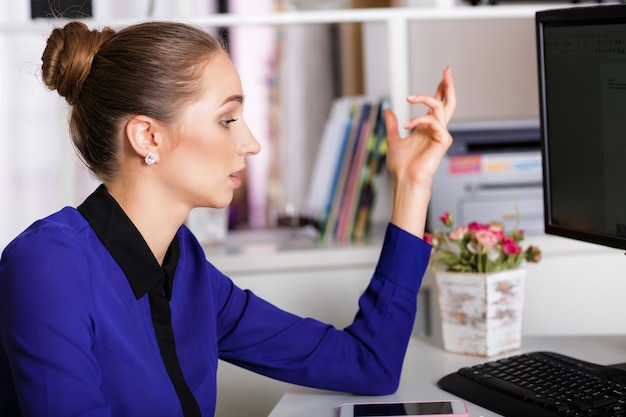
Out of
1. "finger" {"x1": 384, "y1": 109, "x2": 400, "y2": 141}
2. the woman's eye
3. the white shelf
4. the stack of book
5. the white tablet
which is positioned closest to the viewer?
the white tablet

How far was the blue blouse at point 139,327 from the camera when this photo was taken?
107 cm

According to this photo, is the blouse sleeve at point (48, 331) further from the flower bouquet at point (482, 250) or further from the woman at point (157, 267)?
the flower bouquet at point (482, 250)

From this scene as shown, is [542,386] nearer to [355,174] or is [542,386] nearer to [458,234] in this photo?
[458,234]

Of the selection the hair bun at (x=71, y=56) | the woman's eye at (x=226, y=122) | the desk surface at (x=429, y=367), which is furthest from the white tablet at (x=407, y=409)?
the hair bun at (x=71, y=56)

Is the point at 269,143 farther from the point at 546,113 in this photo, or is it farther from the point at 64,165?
the point at 546,113

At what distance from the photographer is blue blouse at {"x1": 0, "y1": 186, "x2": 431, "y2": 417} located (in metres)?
1.07

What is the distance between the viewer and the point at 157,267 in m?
1.26

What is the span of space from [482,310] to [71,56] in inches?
29.9

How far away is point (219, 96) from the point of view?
1280mm

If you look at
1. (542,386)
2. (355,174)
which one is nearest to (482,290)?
(542,386)

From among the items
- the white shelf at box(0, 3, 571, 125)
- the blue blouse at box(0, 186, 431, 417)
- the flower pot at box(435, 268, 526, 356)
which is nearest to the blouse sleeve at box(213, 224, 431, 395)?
the blue blouse at box(0, 186, 431, 417)

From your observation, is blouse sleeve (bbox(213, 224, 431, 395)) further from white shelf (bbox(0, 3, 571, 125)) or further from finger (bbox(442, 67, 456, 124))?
white shelf (bbox(0, 3, 571, 125))

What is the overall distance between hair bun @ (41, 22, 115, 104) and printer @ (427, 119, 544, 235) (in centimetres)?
92

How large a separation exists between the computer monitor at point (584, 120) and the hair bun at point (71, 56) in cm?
67
